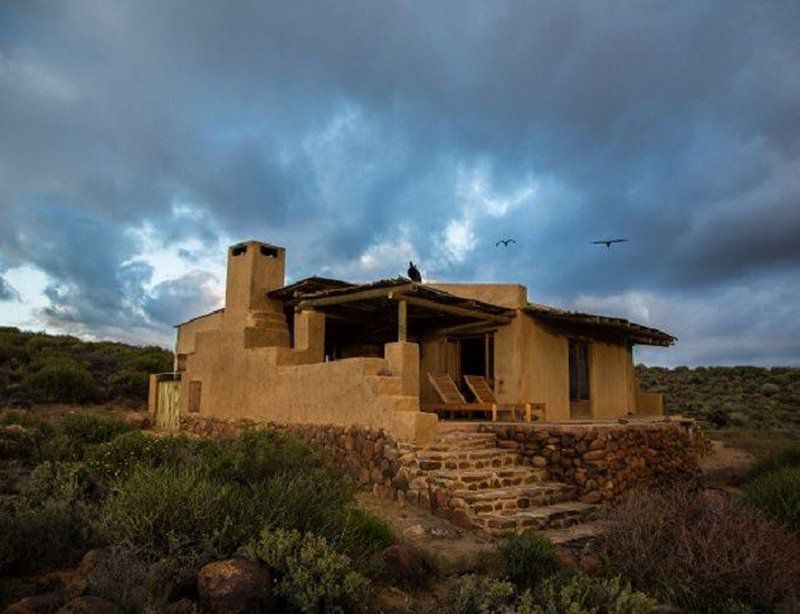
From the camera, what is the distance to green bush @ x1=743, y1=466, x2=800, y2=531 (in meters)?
6.83

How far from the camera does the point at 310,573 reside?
14.6 feet

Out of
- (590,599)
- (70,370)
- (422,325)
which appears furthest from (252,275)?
(590,599)

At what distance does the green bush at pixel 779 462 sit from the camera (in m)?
10.5

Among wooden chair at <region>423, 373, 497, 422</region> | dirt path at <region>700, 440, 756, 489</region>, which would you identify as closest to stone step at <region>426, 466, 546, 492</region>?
wooden chair at <region>423, 373, 497, 422</region>

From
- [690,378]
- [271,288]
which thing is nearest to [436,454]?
[271,288]

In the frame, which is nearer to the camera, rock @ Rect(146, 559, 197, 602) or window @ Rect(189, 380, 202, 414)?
rock @ Rect(146, 559, 197, 602)

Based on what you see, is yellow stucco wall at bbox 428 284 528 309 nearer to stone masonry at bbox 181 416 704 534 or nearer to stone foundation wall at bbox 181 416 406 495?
stone masonry at bbox 181 416 704 534

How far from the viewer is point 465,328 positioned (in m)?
13.4

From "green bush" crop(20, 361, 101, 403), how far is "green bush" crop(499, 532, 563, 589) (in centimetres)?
1594

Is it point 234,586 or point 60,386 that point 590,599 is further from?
point 60,386

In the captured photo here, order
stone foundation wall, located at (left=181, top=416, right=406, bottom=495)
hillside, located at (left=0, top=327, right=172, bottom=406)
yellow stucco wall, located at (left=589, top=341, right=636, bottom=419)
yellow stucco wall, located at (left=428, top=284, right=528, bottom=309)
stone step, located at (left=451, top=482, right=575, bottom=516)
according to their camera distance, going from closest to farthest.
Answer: stone step, located at (left=451, top=482, right=575, bottom=516) → stone foundation wall, located at (left=181, top=416, right=406, bottom=495) → yellow stucco wall, located at (left=428, top=284, right=528, bottom=309) → yellow stucco wall, located at (left=589, top=341, right=636, bottom=419) → hillside, located at (left=0, top=327, right=172, bottom=406)

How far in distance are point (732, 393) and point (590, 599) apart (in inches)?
1023

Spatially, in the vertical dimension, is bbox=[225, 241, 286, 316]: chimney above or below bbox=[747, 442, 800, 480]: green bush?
above

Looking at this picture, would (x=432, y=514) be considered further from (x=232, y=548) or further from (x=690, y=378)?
(x=690, y=378)
